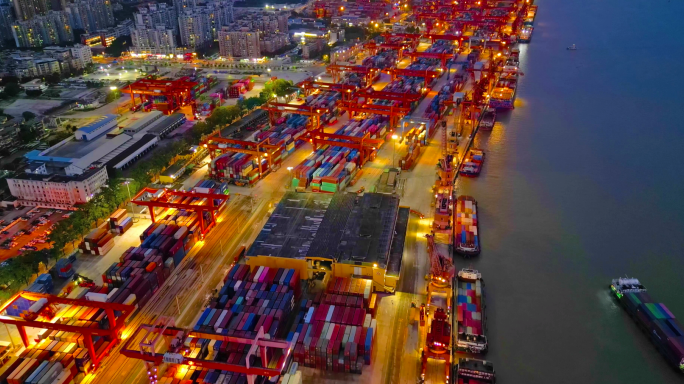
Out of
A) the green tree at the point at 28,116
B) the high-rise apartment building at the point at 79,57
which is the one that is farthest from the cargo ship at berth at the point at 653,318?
the high-rise apartment building at the point at 79,57

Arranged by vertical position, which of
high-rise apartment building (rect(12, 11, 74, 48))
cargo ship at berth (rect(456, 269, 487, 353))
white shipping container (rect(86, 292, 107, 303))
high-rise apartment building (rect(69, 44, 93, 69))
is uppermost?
high-rise apartment building (rect(12, 11, 74, 48))

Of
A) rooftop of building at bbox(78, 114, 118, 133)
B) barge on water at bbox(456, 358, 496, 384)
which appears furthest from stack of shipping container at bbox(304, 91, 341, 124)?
barge on water at bbox(456, 358, 496, 384)

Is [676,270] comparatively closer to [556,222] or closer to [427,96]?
[556,222]

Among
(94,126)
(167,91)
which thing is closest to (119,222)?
(94,126)

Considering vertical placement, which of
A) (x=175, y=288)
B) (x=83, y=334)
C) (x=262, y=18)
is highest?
(x=262, y=18)

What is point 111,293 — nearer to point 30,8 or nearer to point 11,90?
point 11,90

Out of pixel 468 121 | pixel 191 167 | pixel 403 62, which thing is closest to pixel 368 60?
pixel 403 62

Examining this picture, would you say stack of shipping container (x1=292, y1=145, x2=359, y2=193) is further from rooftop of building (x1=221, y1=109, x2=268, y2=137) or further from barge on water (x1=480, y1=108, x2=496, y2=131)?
barge on water (x1=480, y1=108, x2=496, y2=131)
